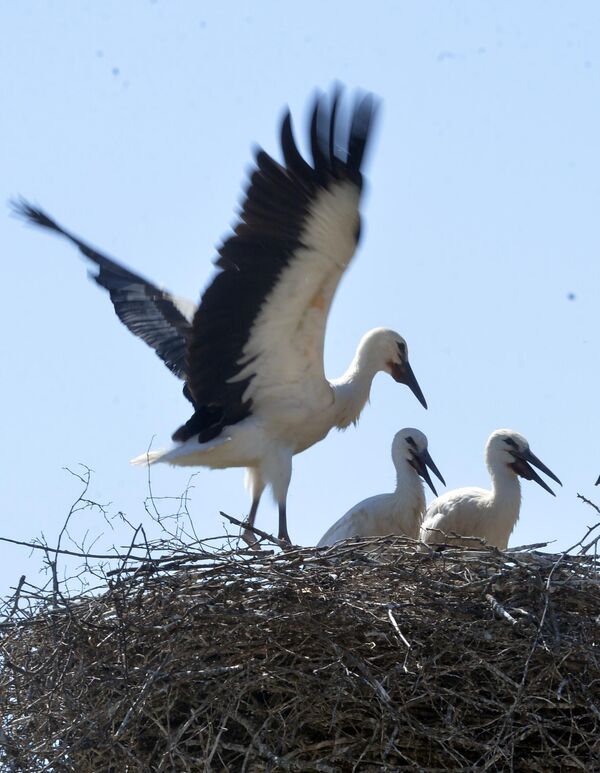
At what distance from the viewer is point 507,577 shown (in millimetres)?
6363

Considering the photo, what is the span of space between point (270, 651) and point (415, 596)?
59cm

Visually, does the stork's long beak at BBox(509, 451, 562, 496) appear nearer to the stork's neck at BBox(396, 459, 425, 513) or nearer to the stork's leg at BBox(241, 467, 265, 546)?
the stork's neck at BBox(396, 459, 425, 513)

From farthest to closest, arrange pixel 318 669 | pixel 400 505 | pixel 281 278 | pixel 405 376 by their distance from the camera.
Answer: pixel 405 376, pixel 400 505, pixel 281 278, pixel 318 669

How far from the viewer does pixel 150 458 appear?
28.1 ft

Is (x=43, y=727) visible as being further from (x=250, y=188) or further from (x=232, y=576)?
(x=250, y=188)

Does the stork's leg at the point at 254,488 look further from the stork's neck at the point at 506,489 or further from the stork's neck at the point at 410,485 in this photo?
the stork's neck at the point at 506,489

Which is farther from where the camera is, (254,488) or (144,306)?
(144,306)

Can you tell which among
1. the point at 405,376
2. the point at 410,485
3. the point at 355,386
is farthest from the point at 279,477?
the point at 405,376

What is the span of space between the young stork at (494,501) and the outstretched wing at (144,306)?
1.69 m

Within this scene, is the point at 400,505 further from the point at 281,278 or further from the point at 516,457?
the point at 281,278

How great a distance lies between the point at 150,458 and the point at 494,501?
1882 mm

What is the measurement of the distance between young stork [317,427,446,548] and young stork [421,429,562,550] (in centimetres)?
11

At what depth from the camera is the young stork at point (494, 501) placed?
8898mm

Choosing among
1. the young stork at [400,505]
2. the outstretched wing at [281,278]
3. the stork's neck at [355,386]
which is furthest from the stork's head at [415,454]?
the outstretched wing at [281,278]
